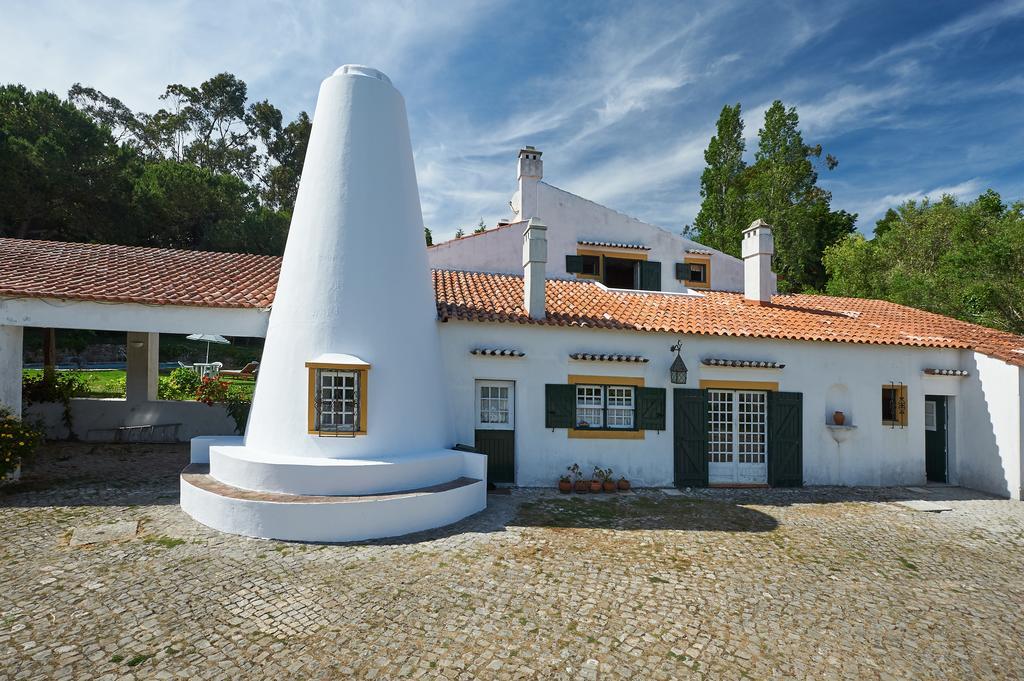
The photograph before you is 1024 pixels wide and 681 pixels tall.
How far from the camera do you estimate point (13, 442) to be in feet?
29.6

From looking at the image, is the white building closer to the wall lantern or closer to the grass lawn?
the wall lantern

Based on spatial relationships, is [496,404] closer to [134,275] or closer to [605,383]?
[605,383]

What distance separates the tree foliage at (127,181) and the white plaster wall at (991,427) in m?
32.8

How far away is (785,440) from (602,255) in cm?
814

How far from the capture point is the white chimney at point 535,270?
10.8 metres

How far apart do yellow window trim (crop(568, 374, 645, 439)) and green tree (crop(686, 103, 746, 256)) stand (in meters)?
23.6

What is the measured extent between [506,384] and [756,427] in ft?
18.7

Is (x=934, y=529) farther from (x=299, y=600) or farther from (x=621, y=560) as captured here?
(x=299, y=600)

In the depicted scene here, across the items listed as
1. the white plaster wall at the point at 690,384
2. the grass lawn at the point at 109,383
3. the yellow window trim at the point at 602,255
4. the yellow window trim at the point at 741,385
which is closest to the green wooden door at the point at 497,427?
the white plaster wall at the point at 690,384

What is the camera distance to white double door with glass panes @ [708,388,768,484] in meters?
11.3

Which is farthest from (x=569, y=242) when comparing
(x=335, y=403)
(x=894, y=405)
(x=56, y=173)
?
(x=56, y=173)

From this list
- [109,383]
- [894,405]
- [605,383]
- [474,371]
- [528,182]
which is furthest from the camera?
[109,383]

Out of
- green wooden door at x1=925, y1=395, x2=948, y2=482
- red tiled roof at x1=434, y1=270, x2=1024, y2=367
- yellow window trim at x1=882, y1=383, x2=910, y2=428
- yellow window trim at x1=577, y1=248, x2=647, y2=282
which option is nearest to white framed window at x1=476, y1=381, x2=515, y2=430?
red tiled roof at x1=434, y1=270, x2=1024, y2=367

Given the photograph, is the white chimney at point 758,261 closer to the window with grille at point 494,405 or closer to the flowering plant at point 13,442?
the window with grille at point 494,405
